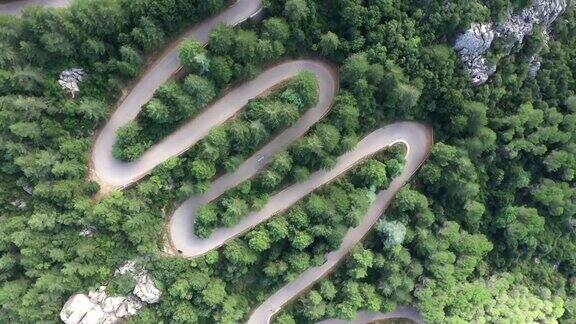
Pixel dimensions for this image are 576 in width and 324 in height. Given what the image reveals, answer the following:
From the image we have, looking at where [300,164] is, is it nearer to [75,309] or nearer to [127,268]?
[127,268]

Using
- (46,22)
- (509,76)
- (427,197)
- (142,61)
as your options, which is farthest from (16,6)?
(509,76)

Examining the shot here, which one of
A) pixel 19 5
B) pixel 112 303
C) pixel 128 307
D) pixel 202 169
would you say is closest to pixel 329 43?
pixel 202 169

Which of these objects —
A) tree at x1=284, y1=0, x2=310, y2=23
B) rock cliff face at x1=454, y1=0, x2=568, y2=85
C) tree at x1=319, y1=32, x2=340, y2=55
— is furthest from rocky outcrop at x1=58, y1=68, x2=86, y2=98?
rock cliff face at x1=454, y1=0, x2=568, y2=85

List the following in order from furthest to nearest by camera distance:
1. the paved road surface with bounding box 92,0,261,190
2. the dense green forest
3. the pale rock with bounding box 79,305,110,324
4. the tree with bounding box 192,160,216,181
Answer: the paved road surface with bounding box 92,0,261,190, the tree with bounding box 192,160,216,181, the pale rock with bounding box 79,305,110,324, the dense green forest

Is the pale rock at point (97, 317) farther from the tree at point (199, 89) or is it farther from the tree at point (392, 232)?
the tree at point (392, 232)

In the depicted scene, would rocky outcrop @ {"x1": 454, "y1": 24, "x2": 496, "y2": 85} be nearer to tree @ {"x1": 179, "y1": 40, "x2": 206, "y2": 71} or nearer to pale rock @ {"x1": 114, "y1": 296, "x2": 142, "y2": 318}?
tree @ {"x1": 179, "y1": 40, "x2": 206, "y2": 71}

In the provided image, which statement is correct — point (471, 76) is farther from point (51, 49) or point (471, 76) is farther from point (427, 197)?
point (51, 49)

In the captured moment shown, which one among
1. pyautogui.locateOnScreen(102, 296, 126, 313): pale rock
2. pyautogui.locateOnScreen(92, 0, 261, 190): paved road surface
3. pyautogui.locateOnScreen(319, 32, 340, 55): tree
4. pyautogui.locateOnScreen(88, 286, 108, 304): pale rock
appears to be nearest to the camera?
pyautogui.locateOnScreen(88, 286, 108, 304): pale rock
